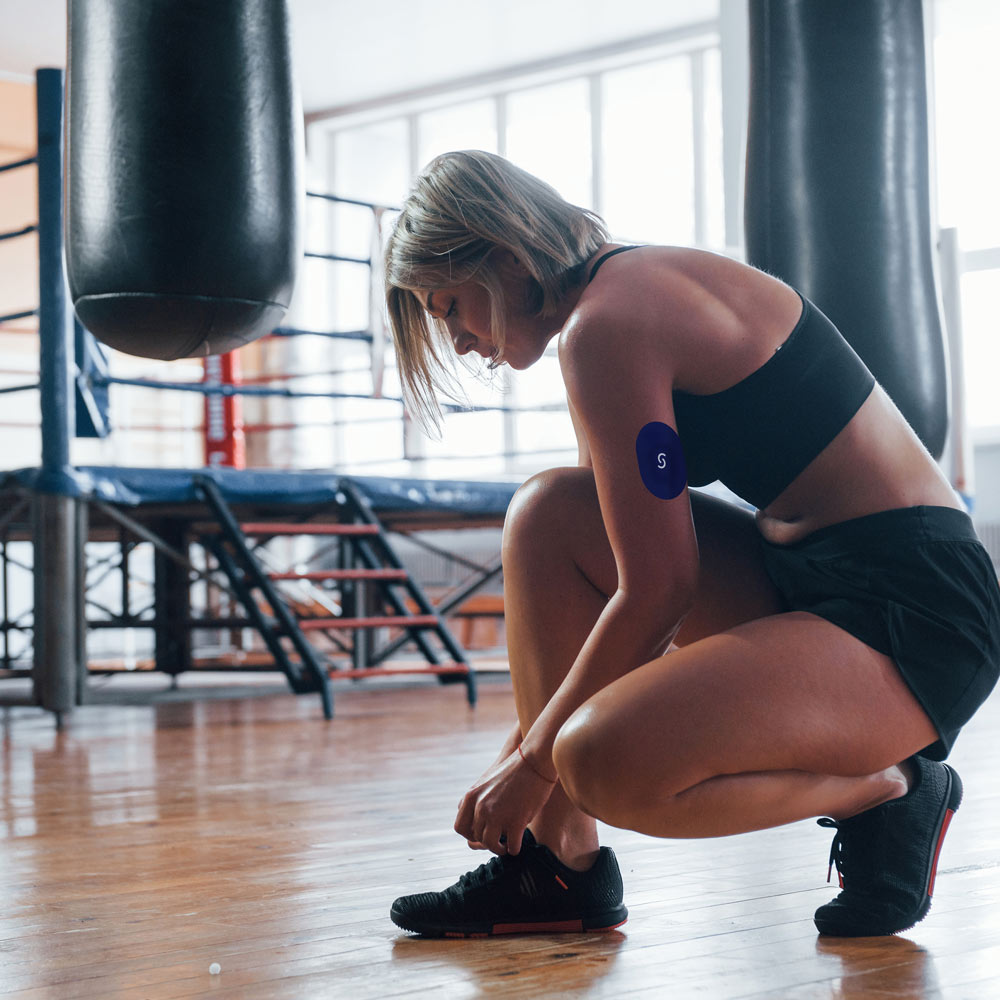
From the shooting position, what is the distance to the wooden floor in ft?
3.79

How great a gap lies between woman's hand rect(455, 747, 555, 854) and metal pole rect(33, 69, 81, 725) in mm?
2547

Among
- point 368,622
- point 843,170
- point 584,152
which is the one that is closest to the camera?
point 843,170

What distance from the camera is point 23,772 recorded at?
9.07 ft

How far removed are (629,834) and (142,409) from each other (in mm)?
7733

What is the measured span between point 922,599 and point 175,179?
4.16 ft

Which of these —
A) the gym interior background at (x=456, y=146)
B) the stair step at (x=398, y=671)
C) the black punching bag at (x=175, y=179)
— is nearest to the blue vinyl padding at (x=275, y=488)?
the stair step at (x=398, y=671)

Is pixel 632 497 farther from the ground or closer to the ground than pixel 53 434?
closer to the ground

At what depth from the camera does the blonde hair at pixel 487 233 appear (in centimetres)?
129

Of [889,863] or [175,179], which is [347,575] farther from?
[889,863]

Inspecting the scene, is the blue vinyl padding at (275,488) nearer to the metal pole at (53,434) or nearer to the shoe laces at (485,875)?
the metal pole at (53,434)

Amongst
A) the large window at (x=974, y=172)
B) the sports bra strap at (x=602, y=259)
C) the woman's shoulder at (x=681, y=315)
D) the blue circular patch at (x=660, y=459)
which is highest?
the large window at (x=974, y=172)

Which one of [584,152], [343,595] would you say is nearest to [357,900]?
[343,595]

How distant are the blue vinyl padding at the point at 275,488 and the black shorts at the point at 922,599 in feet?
9.07

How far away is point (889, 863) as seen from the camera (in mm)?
1303
